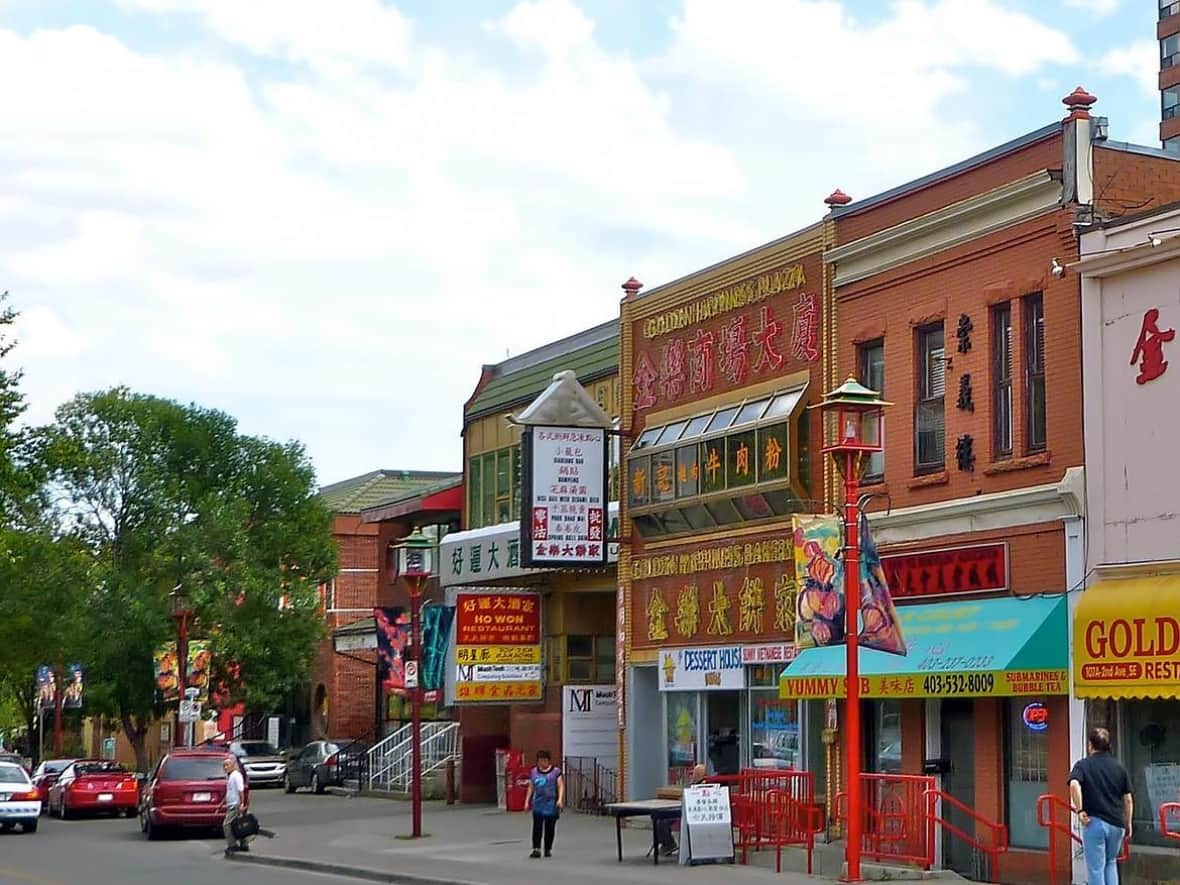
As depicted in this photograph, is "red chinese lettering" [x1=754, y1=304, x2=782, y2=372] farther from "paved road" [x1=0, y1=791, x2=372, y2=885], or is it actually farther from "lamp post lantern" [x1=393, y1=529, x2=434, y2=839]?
"paved road" [x1=0, y1=791, x2=372, y2=885]

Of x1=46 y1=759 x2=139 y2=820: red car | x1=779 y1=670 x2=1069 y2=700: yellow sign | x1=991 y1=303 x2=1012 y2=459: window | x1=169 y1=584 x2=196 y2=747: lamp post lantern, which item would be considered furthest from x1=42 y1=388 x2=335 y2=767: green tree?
x1=991 y1=303 x2=1012 y2=459: window

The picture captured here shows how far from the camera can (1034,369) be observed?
22.8 m

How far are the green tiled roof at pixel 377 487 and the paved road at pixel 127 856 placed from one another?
2251 cm

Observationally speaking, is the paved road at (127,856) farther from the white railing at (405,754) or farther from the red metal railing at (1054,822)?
the red metal railing at (1054,822)

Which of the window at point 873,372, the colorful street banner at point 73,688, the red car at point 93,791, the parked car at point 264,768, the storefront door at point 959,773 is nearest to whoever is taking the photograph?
the storefront door at point 959,773

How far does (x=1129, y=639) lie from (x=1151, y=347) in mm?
3227

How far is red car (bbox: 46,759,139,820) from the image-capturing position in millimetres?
43156

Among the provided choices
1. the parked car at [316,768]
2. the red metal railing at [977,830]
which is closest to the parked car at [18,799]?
the parked car at [316,768]

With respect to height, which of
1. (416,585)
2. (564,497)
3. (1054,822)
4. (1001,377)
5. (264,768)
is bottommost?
(264,768)

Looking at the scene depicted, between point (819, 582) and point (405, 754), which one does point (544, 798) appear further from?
point (405, 754)

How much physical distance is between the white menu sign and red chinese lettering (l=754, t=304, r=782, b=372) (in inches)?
152

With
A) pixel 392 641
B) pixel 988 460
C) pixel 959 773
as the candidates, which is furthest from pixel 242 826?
pixel 988 460

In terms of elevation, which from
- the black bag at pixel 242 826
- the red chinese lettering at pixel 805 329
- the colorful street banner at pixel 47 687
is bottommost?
the black bag at pixel 242 826

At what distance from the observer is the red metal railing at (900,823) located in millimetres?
22689
